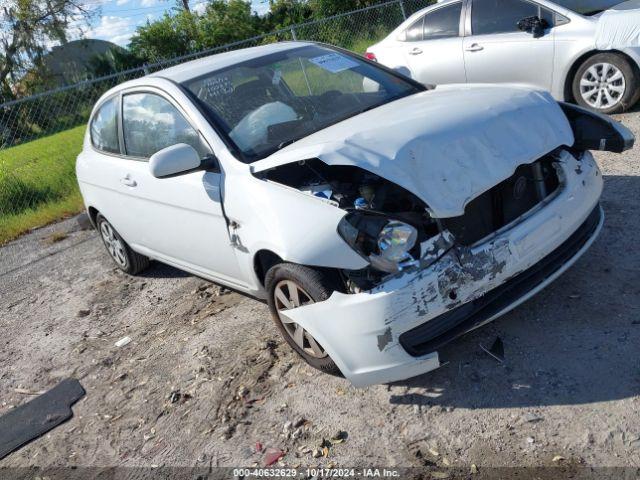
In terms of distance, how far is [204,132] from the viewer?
158 inches

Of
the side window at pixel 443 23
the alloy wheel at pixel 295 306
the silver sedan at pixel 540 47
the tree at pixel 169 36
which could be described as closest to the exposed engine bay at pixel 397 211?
the alloy wheel at pixel 295 306

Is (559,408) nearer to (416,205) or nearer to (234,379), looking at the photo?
(416,205)

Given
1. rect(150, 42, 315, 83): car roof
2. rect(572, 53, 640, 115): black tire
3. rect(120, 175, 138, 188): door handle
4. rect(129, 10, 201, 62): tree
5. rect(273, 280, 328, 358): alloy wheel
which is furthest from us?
rect(129, 10, 201, 62): tree

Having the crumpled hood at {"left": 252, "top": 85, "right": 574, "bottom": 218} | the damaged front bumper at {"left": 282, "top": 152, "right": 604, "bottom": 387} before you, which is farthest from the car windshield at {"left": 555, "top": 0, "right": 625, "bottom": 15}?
the damaged front bumper at {"left": 282, "top": 152, "right": 604, "bottom": 387}

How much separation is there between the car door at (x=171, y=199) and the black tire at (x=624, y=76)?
16.4 feet

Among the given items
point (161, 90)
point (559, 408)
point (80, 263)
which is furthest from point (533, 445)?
point (80, 263)

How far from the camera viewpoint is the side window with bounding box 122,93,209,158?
4237 mm

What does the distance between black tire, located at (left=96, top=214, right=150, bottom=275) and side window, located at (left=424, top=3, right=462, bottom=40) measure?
15.5ft

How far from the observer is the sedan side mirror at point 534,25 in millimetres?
7216

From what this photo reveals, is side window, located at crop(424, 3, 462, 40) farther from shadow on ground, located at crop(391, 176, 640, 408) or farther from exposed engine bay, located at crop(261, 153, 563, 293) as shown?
exposed engine bay, located at crop(261, 153, 563, 293)

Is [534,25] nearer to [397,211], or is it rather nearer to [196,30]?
[397,211]

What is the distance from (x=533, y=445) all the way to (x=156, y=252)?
3321mm

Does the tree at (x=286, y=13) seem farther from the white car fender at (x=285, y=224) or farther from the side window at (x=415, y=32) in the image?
the white car fender at (x=285, y=224)

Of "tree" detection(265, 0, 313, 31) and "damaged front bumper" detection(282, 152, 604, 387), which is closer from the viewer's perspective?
"damaged front bumper" detection(282, 152, 604, 387)
